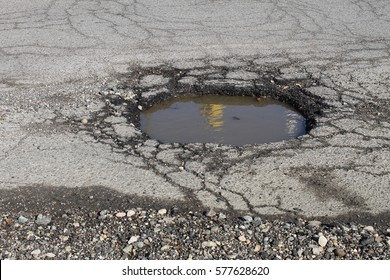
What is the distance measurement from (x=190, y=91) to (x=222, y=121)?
0.61 meters

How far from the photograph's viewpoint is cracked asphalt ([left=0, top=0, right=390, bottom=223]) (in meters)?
3.83

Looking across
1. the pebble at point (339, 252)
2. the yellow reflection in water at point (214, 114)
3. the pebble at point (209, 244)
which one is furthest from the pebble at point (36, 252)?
the yellow reflection in water at point (214, 114)

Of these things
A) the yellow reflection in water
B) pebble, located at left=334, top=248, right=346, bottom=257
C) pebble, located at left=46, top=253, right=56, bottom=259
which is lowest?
the yellow reflection in water

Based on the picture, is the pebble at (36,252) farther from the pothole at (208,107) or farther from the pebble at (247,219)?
the pothole at (208,107)

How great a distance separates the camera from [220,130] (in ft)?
16.1

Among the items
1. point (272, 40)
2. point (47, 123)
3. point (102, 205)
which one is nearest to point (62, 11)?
point (272, 40)

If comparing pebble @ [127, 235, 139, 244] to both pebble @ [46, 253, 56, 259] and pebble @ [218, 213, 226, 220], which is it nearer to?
pebble @ [46, 253, 56, 259]

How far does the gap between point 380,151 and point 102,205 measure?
7.13 ft

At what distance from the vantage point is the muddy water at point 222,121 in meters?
4.80

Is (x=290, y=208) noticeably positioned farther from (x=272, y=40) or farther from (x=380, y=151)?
(x=272, y=40)

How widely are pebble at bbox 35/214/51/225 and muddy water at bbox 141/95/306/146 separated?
Result: 1458mm

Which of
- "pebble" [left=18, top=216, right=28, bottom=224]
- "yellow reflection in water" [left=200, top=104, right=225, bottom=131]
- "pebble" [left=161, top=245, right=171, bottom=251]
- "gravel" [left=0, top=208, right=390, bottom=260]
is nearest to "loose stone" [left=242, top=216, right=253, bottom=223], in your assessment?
"gravel" [left=0, top=208, right=390, bottom=260]

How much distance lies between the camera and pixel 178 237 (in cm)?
331

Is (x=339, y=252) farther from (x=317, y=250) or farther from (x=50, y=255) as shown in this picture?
(x=50, y=255)
